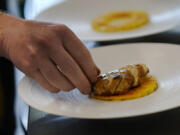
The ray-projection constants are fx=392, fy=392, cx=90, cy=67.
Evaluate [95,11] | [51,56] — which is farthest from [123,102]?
[95,11]

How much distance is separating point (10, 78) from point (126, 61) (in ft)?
4.24

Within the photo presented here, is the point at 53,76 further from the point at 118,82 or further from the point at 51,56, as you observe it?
the point at 118,82

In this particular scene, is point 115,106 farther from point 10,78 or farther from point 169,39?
point 10,78

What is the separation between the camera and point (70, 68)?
829 mm

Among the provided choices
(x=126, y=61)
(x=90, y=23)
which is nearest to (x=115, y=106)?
(x=126, y=61)

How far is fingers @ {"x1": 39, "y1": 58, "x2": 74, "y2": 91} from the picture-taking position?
83 cm

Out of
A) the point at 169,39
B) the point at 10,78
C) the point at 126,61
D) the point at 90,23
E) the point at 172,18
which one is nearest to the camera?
the point at 126,61

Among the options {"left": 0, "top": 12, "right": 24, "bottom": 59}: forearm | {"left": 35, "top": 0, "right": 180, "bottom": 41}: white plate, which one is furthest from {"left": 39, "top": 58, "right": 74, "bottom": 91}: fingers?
{"left": 35, "top": 0, "right": 180, "bottom": 41}: white plate

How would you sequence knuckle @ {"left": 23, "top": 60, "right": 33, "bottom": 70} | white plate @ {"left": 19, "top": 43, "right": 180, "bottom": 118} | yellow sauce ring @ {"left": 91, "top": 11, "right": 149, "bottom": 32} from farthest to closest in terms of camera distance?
1. yellow sauce ring @ {"left": 91, "top": 11, "right": 149, "bottom": 32}
2. knuckle @ {"left": 23, "top": 60, "right": 33, "bottom": 70}
3. white plate @ {"left": 19, "top": 43, "right": 180, "bottom": 118}

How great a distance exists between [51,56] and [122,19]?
770mm

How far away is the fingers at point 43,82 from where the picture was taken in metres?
0.86

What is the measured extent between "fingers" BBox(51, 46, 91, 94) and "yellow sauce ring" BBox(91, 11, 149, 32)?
1.85 feet

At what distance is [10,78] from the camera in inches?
88.0

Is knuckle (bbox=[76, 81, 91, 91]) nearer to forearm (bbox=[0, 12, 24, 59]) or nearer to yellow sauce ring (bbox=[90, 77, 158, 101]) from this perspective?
yellow sauce ring (bbox=[90, 77, 158, 101])
